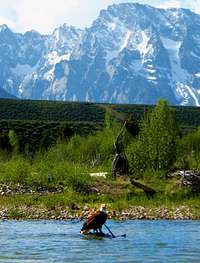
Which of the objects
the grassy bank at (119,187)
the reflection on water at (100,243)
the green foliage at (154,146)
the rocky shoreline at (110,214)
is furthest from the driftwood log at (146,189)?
the green foliage at (154,146)

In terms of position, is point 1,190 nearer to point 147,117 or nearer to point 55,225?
point 55,225

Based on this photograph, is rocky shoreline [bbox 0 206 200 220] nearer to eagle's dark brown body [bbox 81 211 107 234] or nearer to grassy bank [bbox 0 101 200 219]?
grassy bank [bbox 0 101 200 219]

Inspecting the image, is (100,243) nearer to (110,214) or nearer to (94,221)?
(94,221)

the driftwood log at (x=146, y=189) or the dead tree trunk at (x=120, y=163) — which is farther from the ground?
the dead tree trunk at (x=120, y=163)

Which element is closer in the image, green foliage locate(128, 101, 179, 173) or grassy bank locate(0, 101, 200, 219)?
grassy bank locate(0, 101, 200, 219)

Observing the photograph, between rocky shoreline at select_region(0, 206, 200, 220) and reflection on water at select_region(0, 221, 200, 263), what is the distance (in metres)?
2.80

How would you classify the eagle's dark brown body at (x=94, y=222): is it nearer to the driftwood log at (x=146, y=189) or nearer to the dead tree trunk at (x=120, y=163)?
the driftwood log at (x=146, y=189)

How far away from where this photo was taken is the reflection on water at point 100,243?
2997 cm

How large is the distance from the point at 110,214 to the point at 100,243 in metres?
15.2

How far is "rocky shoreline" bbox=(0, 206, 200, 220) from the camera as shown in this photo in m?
50.0

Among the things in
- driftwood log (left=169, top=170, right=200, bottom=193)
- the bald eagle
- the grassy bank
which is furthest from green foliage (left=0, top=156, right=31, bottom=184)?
the bald eagle

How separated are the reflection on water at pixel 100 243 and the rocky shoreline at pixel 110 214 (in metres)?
2.80

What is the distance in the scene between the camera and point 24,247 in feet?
110

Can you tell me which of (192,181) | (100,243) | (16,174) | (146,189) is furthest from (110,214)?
(16,174)
